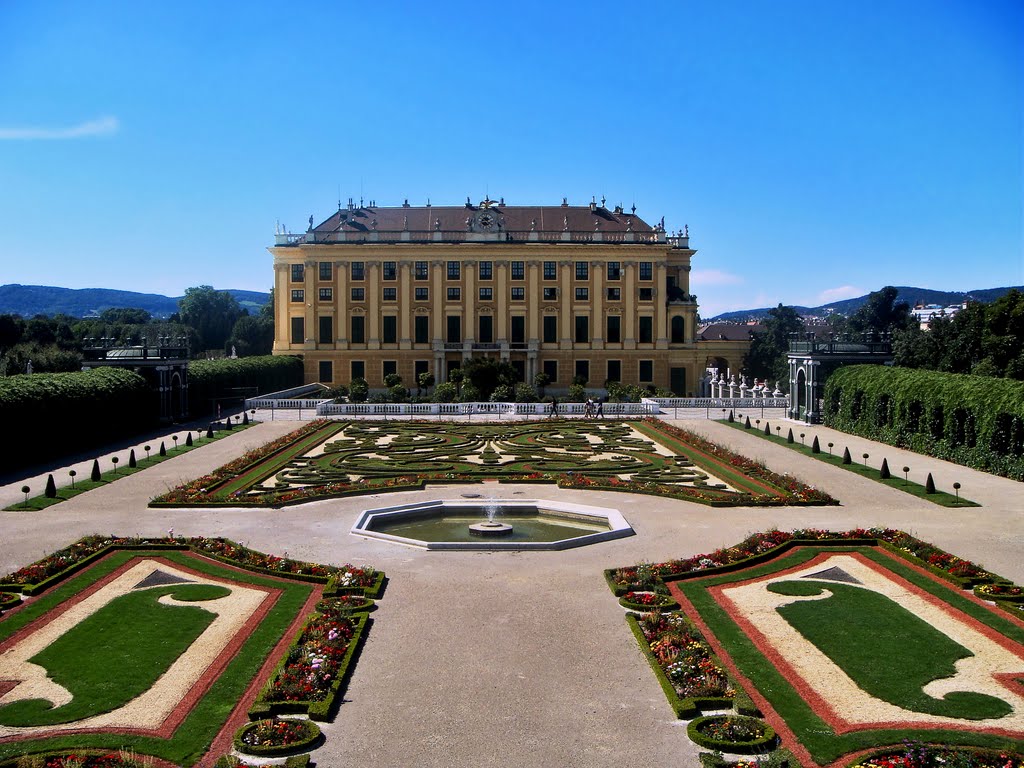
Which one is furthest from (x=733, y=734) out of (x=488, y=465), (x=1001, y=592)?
(x=488, y=465)

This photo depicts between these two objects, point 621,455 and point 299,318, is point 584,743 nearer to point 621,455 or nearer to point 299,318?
point 621,455

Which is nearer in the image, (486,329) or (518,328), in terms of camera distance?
(486,329)

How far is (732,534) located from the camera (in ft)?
77.5

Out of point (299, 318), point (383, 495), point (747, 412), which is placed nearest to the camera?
point (383, 495)

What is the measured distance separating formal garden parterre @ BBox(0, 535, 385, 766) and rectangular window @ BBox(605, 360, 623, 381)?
56.1 metres

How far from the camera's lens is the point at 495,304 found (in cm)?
7544

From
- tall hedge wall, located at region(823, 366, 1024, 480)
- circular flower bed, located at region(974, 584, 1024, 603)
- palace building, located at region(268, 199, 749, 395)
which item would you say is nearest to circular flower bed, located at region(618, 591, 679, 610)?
circular flower bed, located at region(974, 584, 1024, 603)

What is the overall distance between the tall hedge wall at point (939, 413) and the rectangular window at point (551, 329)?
97.2ft

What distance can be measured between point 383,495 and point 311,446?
42.6 ft

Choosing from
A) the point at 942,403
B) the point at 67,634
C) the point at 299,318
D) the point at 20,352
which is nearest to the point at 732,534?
the point at 67,634

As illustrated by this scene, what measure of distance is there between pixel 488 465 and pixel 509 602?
58.8 feet

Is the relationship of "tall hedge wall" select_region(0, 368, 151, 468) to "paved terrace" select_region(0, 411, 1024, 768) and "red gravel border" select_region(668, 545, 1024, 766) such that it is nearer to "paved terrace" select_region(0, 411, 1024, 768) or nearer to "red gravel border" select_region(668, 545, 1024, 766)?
"paved terrace" select_region(0, 411, 1024, 768)

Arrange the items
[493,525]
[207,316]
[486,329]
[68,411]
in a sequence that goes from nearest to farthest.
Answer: [493,525] < [68,411] < [486,329] < [207,316]

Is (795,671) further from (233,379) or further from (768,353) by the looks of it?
(768,353)
